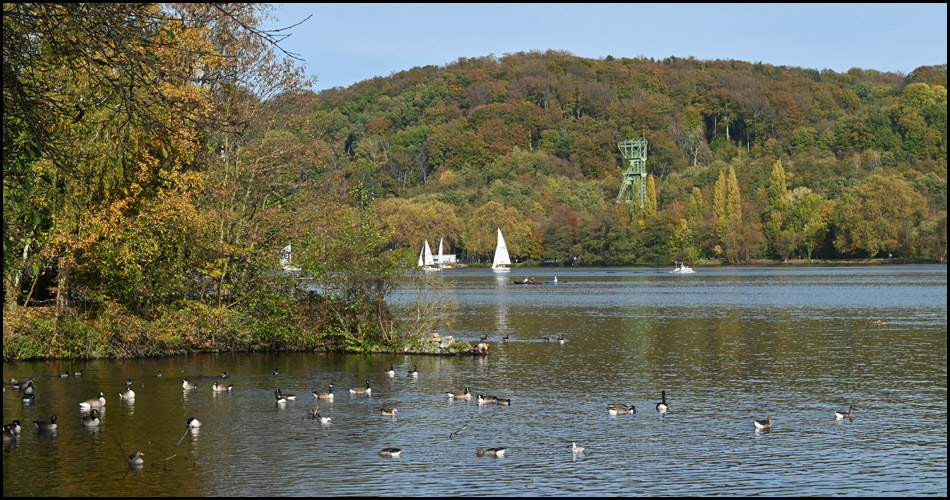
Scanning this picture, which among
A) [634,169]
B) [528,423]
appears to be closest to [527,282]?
[528,423]

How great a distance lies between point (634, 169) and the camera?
180 m

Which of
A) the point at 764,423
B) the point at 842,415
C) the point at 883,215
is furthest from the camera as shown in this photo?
the point at 883,215

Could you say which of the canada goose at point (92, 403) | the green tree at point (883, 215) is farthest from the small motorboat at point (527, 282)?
the canada goose at point (92, 403)

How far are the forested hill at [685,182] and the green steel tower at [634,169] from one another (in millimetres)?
2978

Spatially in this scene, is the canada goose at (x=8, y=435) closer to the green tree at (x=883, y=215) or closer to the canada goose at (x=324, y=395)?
the canada goose at (x=324, y=395)

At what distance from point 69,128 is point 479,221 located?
123m

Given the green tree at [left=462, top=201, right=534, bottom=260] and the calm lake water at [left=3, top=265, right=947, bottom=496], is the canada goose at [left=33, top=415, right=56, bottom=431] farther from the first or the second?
the green tree at [left=462, top=201, right=534, bottom=260]

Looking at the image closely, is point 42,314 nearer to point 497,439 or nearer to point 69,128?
point 69,128

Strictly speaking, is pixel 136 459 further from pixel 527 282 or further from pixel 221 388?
pixel 527 282

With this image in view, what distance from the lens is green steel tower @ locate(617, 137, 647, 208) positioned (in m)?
162

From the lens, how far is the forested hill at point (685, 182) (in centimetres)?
13000

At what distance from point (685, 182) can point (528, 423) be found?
14207 cm

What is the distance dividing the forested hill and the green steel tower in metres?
2.98

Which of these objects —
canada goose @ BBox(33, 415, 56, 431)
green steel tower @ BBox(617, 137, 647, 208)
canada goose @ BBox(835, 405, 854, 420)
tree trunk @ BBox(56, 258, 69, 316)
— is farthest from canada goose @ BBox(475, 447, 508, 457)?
green steel tower @ BBox(617, 137, 647, 208)
